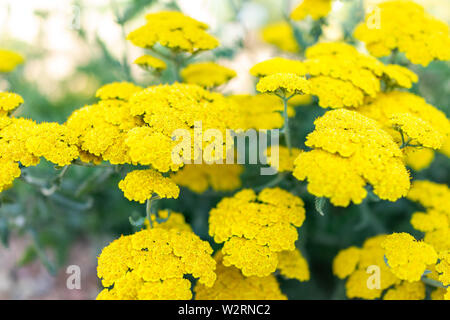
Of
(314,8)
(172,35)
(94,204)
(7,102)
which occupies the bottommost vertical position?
(94,204)

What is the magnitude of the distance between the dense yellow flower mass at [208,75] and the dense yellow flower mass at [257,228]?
0.72 m

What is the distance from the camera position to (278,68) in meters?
1.93

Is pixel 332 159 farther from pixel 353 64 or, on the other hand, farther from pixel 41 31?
pixel 41 31

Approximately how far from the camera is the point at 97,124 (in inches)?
68.2

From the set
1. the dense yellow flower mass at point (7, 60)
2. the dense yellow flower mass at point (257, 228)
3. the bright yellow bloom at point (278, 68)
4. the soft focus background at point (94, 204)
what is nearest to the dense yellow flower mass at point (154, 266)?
the dense yellow flower mass at point (257, 228)

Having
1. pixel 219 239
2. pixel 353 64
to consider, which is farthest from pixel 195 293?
pixel 353 64

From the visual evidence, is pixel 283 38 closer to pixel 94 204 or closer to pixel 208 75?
pixel 208 75

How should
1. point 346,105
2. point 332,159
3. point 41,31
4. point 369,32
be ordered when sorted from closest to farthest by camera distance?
1. point 332,159
2. point 346,105
3. point 369,32
4. point 41,31

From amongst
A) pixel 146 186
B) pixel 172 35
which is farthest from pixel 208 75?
pixel 146 186

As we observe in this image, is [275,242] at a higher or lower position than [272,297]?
higher

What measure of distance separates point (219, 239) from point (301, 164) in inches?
22.4

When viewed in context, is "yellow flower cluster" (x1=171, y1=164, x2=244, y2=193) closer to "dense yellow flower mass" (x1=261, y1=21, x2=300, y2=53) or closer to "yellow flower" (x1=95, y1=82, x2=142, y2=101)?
"yellow flower" (x1=95, y1=82, x2=142, y2=101)

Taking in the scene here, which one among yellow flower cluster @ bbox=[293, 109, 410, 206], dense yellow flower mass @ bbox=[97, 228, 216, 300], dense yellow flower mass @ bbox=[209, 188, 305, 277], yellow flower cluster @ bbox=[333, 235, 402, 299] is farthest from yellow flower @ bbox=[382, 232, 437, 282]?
dense yellow flower mass @ bbox=[97, 228, 216, 300]

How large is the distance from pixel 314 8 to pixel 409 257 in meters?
1.57
